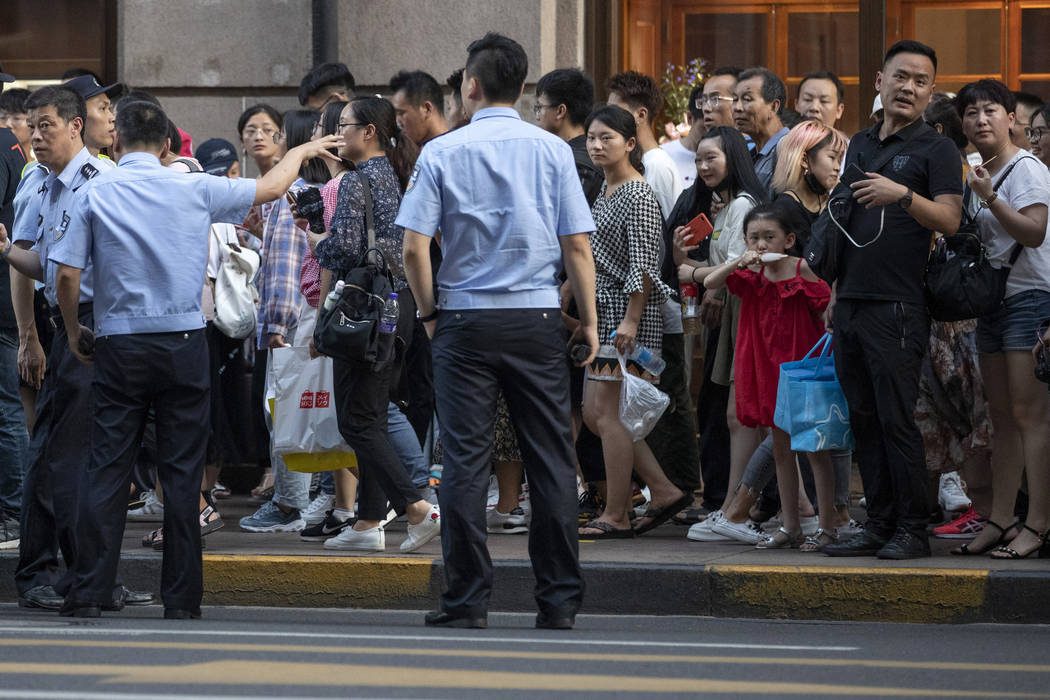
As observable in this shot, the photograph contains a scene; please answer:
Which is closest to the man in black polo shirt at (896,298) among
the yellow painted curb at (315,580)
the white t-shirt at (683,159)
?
the yellow painted curb at (315,580)

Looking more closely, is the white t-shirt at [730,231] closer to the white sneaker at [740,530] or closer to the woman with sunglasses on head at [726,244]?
the woman with sunglasses on head at [726,244]

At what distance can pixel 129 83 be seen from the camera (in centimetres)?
1155

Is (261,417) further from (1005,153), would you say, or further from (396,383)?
(1005,153)

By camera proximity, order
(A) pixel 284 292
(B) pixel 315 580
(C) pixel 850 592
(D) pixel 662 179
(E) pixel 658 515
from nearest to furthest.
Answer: (C) pixel 850 592 < (B) pixel 315 580 < (E) pixel 658 515 < (A) pixel 284 292 < (D) pixel 662 179

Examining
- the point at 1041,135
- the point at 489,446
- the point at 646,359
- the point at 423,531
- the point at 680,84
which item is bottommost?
the point at 423,531

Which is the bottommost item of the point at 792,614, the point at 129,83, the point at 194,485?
the point at 792,614

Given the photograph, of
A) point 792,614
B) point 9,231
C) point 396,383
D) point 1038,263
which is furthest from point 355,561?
point 1038,263

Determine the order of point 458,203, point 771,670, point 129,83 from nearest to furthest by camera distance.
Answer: point 771,670
point 458,203
point 129,83

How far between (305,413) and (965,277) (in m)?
3.09

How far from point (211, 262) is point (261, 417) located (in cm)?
92

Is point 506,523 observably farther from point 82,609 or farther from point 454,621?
point 82,609

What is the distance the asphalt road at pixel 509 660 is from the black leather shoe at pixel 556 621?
0.23 feet

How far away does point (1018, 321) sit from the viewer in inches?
293

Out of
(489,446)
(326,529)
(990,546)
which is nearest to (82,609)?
(489,446)
